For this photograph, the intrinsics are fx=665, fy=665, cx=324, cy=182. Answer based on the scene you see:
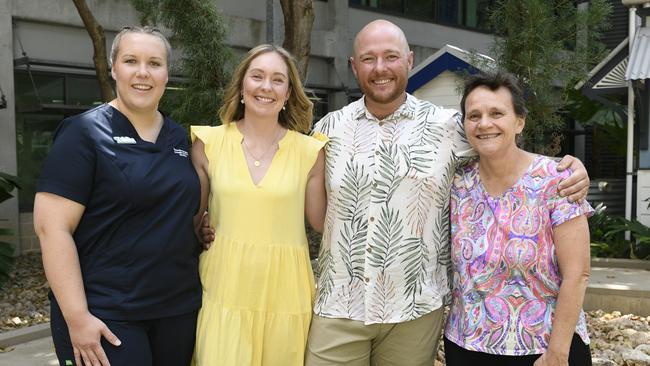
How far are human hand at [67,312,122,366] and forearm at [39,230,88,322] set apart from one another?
32 mm

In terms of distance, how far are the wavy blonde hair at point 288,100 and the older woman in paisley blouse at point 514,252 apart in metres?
0.84

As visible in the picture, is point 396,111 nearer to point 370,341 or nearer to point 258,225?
point 258,225

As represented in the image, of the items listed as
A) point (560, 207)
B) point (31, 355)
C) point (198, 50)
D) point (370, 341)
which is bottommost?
point (31, 355)

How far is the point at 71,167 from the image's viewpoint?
97.0 inches

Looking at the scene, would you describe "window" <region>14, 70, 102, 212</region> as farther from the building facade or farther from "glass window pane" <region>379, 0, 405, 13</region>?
"glass window pane" <region>379, 0, 405, 13</region>

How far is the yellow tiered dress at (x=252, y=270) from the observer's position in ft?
9.42

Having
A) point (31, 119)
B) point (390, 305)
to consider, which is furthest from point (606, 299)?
point (31, 119)

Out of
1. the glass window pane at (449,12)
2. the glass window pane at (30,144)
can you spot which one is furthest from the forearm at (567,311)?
the glass window pane at (449,12)

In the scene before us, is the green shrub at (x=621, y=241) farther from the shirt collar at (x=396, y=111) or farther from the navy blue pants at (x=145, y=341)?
the navy blue pants at (x=145, y=341)

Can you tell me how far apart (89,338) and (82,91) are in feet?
31.7

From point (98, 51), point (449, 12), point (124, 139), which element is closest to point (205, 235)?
point (124, 139)

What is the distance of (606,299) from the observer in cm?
672

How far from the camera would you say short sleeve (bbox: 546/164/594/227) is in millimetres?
2541

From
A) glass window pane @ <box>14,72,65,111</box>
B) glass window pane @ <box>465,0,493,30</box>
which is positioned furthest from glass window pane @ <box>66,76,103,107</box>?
glass window pane @ <box>465,0,493,30</box>
